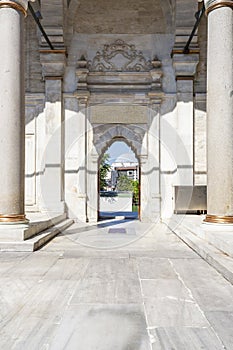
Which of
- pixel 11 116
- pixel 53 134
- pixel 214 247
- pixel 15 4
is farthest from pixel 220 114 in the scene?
pixel 53 134

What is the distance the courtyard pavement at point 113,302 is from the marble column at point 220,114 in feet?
3.42

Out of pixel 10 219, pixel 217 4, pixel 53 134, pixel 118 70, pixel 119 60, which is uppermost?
pixel 119 60

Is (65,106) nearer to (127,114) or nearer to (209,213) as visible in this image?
(127,114)

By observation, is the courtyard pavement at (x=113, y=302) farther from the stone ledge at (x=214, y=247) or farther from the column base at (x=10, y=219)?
the column base at (x=10, y=219)

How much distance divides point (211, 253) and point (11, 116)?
4026 millimetres

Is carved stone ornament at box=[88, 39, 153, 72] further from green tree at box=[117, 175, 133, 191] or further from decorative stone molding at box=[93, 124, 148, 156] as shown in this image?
green tree at box=[117, 175, 133, 191]

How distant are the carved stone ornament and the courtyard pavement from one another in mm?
8366

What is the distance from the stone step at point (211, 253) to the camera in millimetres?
4738

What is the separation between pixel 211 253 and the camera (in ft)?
18.8

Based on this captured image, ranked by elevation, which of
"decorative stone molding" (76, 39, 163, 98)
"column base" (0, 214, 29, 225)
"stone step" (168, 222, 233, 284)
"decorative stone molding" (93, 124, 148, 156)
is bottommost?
"stone step" (168, 222, 233, 284)

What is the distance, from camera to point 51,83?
13.0 m

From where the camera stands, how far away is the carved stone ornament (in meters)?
13.4

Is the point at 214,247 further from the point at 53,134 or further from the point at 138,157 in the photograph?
the point at 53,134

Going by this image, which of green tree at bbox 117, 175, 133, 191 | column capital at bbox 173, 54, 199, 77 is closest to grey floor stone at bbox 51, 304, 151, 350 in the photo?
column capital at bbox 173, 54, 199, 77
